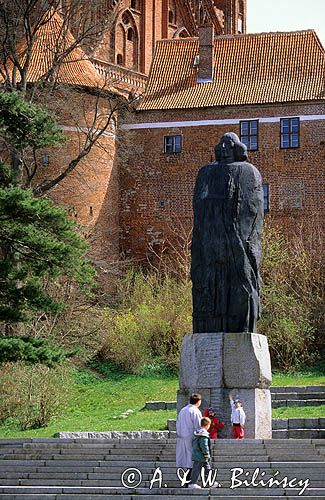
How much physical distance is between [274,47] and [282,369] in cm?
1776

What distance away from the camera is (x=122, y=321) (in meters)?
41.8

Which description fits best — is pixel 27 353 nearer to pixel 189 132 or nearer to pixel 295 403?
pixel 295 403

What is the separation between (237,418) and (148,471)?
2.27 metres

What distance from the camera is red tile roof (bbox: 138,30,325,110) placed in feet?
170

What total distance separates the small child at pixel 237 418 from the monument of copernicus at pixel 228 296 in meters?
0.22

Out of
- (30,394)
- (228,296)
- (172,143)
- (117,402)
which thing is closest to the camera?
(228,296)

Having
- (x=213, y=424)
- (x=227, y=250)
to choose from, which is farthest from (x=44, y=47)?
(x=213, y=424)

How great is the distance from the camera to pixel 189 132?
5219 centimetres

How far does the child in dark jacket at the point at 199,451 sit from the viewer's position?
16.3m

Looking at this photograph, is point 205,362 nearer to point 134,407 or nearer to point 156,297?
point 134,407

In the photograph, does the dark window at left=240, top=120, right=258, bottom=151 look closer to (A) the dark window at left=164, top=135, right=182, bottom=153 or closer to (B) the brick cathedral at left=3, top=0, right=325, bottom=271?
(B) the brick cathedral at left=3, top=0, right=325, bottom=271

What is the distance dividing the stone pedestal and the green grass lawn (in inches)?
250

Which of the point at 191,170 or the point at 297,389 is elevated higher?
the point at 191,170

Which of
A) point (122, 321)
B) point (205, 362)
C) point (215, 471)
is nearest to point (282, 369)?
point (122, 321)
